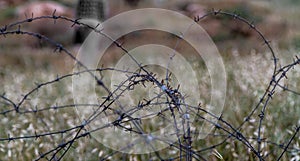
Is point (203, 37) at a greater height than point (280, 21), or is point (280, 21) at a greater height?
point (280, 21)

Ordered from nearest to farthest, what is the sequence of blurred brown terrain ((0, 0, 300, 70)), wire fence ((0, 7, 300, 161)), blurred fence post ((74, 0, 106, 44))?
wire fence ((0, 7, 300, 161)) → blurred fence post ((74, 0, 106, 44)) → blurred brown terrain ((0, 0, 300, 70))

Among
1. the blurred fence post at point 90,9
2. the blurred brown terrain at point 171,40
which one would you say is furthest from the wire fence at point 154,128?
the blurred brown terrain at point 171,40

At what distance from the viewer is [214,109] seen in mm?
5129

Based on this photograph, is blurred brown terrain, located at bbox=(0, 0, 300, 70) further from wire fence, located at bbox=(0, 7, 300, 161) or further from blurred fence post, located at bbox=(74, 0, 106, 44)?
wire fence, located at bbox=(0, 7, 300, 161)

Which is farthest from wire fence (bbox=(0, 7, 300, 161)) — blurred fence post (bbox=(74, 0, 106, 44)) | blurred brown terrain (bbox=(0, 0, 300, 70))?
blurred brown terrain (bbox=(0, 0, 300, 70))

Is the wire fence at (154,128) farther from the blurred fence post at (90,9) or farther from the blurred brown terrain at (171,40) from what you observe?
the blurred brown terrain at (171,40)

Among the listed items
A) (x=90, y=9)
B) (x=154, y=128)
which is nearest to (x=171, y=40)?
(x=90, y=9)

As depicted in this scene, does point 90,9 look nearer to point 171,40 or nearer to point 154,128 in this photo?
point 171,40

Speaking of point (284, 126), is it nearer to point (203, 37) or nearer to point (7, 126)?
point (7, 126)

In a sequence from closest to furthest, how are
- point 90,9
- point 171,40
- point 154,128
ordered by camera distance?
point 154,128 < point 90,9 < point 171,40

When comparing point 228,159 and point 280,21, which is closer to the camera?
point 228,159

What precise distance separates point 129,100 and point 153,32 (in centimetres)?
1509

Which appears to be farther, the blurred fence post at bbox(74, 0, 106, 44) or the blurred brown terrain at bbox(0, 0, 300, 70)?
the blurred brown terrain at bbox(0, 0, 300, 70)

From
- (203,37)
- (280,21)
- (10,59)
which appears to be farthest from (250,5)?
(10,59)
